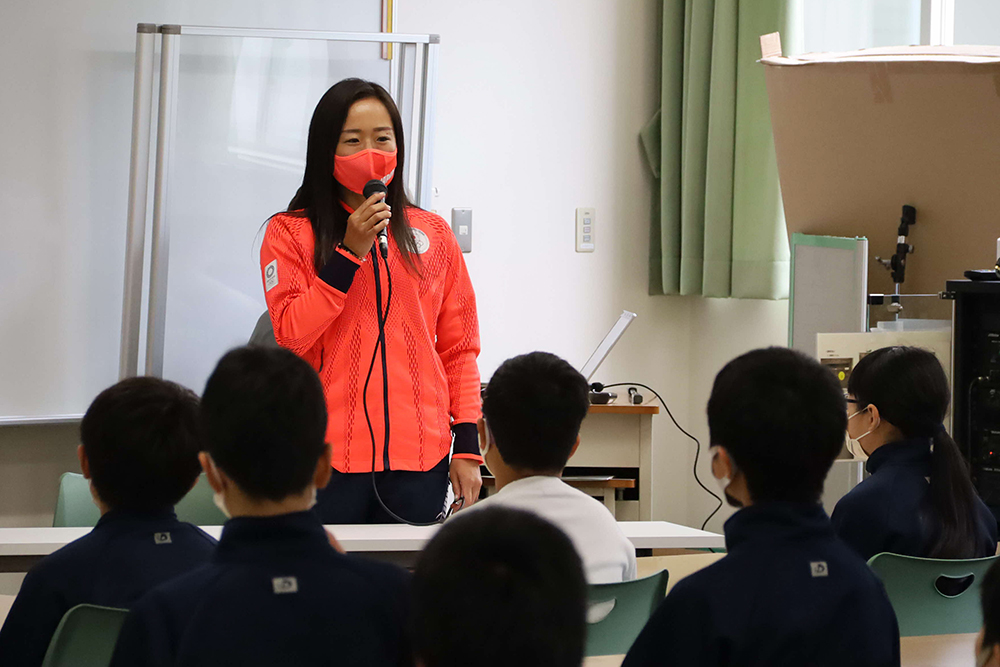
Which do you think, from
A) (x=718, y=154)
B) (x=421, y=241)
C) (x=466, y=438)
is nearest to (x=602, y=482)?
(x=718, y=154)

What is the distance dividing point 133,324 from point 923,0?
2.53 m

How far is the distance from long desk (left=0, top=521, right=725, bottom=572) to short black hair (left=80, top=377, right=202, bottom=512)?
481 mm

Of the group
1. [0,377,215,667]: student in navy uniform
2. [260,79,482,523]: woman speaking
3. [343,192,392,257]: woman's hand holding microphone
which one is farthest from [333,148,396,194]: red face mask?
[0,377,215,667]: student in navy uniform

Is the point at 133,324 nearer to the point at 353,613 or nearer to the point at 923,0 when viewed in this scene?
the point at 353,613

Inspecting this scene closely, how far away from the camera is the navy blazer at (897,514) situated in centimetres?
168

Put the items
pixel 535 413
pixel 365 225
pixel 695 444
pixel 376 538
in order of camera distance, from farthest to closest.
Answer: pixel 695 444
pixel 365 225
pixel 376 538
pixel 535 413

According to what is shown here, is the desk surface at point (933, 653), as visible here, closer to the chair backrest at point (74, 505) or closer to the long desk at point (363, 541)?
the long desk at point (363, 541)

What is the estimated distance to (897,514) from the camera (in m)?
1.69

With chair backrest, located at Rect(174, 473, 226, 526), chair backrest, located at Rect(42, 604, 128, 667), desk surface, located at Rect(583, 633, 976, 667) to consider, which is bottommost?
desk surface, located at Rect(583, 633, 976, 667)

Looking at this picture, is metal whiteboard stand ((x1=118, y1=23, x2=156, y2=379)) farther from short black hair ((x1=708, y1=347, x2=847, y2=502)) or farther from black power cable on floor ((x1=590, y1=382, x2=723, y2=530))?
short black hair ((x1=708, y1=347, x2=847, y2=502))

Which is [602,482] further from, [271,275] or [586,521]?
[586,521]

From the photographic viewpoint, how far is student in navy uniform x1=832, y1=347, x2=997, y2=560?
5.54ft

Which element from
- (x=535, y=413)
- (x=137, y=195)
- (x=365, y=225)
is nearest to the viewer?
(x=535, y=413)

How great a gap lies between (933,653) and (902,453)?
1.42 ft
